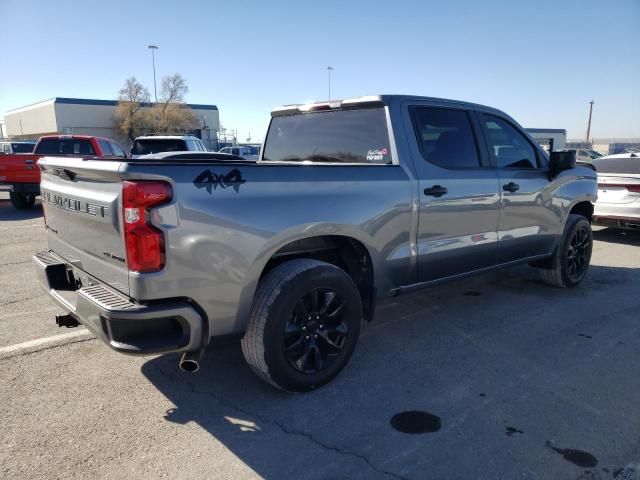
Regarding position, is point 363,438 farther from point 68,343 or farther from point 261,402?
point 68,343

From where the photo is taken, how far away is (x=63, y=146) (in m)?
13.0

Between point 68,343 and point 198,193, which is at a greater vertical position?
point 198,193

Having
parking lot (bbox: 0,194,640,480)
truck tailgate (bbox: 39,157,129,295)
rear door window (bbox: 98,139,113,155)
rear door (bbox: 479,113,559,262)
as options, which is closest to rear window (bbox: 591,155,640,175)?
rear door (bbox: 479,113,559,262)

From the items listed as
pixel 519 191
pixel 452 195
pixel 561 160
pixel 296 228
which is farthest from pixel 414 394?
pixel 561 160

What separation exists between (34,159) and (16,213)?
1.50 m

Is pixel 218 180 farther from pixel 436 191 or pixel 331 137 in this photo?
pixel 436 191

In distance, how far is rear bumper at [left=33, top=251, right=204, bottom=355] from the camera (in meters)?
2.55

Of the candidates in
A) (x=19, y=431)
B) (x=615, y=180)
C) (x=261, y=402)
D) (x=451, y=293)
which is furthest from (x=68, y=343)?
(x=615, y=180)

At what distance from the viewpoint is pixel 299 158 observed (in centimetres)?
455

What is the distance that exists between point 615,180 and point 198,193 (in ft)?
A: 25.8

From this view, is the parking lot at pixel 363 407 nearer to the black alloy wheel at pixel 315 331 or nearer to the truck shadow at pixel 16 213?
the black alloy wheel at pixel 315 331

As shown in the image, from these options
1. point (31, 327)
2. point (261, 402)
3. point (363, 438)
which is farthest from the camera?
Result: point (31, 327)

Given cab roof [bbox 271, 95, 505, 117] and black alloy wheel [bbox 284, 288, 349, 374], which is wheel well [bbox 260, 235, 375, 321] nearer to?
black alloy wheel [bbox 284, 288, 349, 374]

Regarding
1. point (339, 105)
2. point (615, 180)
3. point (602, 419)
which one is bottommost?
point (602, 419)
